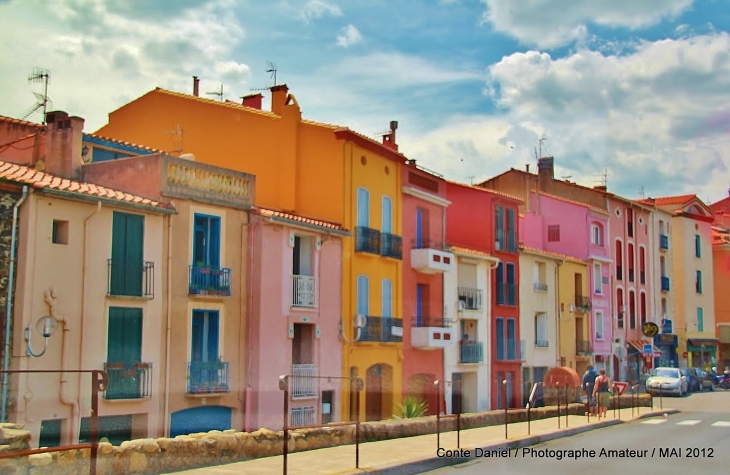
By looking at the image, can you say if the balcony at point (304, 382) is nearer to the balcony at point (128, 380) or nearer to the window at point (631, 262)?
the balcony at point (128, 380)

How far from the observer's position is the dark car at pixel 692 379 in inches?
2052

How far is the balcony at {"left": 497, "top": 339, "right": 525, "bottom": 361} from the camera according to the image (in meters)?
40.9

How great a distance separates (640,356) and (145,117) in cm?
4013

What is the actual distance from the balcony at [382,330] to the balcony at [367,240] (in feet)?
7.60

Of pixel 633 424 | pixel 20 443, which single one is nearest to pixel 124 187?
pixel 20 443

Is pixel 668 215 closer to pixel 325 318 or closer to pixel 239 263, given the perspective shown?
pixel 325 318

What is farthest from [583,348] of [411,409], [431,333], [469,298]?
[411,409]

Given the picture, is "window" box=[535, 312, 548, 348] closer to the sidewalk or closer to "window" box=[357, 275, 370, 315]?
"window" box=[357, 275, 370, 315]

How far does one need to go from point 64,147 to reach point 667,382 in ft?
119

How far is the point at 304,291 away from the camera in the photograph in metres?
26.9

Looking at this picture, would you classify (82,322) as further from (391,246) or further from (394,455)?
(391,246)

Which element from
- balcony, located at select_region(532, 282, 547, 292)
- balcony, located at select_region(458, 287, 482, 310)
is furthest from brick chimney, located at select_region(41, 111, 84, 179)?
balcony, located at select_region(532, 282, 547, 292)

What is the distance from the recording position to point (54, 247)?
19.4 metres

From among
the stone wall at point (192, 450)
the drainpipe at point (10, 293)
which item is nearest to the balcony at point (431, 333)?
the stone wall at point (192, 450)
